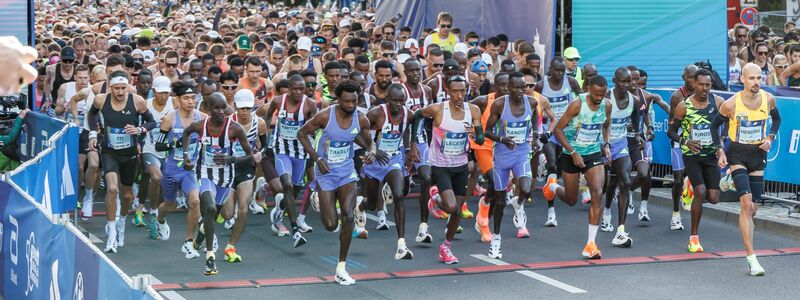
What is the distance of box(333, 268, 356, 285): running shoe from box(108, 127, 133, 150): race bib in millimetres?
3496

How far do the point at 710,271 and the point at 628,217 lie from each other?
145 inches

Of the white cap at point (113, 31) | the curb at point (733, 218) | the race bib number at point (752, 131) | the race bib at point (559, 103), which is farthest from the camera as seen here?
the white cap at point (113, 31)

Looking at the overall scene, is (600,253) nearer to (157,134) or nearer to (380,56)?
(157,134)

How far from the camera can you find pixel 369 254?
43.4 ft

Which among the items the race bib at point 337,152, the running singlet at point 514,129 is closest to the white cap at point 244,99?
the race bib at point 337,152

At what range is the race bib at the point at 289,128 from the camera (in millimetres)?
14258

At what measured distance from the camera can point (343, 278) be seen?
1148 centimetres

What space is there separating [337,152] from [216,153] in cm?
118

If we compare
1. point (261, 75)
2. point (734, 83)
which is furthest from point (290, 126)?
point (734, 83)

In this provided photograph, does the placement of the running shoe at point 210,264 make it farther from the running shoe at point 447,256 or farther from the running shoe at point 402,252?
the running shoe at point 447,256

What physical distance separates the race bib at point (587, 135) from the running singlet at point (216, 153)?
11.5 ft

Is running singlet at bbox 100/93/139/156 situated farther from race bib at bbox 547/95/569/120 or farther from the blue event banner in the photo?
the blue event banner

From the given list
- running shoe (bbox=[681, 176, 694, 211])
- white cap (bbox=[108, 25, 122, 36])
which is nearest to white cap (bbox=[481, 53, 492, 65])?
running shoe (bbox=[681, 176, 694, 211])

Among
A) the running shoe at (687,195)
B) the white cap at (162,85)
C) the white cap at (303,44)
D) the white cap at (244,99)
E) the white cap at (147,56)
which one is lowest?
the running shoe at (687,195)
